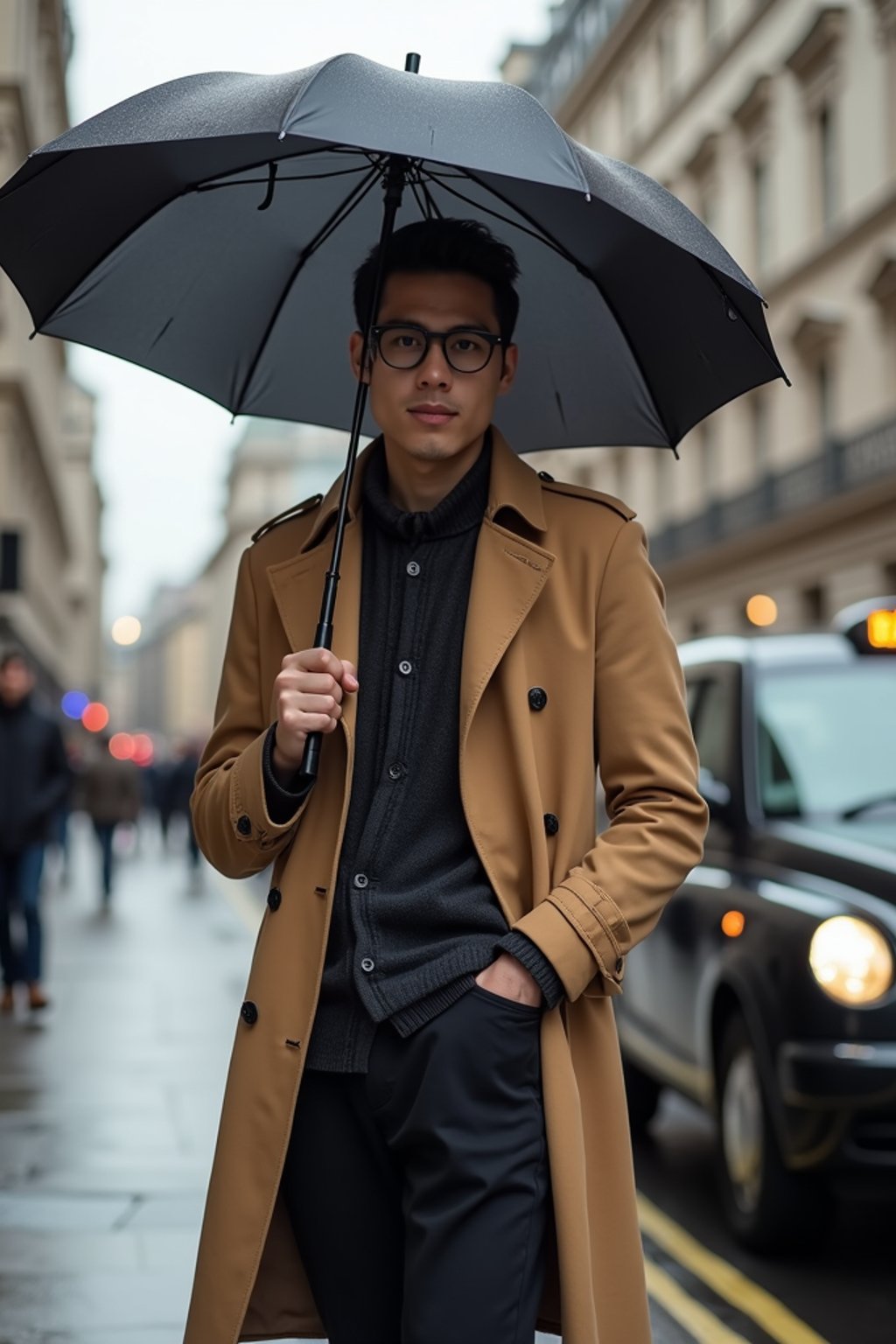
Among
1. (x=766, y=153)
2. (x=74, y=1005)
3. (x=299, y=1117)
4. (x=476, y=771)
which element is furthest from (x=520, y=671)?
(x=766, y=153)

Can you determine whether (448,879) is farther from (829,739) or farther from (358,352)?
(829,739)

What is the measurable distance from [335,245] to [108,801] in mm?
18009

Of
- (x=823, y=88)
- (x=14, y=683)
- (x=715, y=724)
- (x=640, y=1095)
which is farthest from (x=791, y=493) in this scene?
(x=715, y=724)

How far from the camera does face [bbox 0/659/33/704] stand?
11.0 m

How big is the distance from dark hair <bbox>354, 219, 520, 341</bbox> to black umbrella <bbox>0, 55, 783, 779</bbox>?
0.21 ft

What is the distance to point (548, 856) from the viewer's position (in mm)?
2678

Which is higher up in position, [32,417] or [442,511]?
[32,417]

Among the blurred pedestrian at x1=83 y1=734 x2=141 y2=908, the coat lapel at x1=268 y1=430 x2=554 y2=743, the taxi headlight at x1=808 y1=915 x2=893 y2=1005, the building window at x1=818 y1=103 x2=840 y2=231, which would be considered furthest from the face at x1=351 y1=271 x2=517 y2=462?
the building window at x1=818 y1=103 x2=840 y2=231

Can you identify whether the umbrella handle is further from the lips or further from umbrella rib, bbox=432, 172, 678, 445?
umbrella rib, bbox=432, 172, 678, 445

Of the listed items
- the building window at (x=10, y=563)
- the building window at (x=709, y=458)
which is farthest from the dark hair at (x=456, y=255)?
the building window at (x=709, y=458)

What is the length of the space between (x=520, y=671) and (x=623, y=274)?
0.90m

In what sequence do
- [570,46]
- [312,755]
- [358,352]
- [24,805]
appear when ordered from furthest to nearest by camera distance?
[570,46], [24,805], [358,352], [312,755]

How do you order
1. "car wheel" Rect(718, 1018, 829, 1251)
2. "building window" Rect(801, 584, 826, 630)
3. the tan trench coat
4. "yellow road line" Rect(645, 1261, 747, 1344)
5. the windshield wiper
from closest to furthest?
the tan trench coat, "yellow road line" Rect(645, 1261, 747, 1344), "car wheel" Rect(718, 1018, 829, 1251), the windshield wiper, "building window" Rect(801, 584, 826, 630)

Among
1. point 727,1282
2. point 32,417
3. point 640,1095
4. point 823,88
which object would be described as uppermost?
point 823,88
